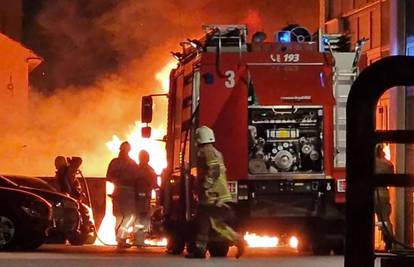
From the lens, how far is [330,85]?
1354 cm

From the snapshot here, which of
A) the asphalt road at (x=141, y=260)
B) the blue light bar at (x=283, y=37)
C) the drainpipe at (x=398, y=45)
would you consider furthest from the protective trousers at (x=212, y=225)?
the drainpipe at (x=398, y=45)

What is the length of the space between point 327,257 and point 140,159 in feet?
12.7

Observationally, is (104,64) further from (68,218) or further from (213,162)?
(213,162)

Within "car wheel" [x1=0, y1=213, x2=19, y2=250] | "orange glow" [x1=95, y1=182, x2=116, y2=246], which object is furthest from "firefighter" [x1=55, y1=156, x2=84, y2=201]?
"car wheel" [x1=0, y1=213, x2=19, y2=250]

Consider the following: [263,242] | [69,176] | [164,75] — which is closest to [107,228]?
[69,176]

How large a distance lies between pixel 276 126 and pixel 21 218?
3.74 meters

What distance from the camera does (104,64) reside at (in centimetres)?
3262

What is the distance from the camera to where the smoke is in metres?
27.9

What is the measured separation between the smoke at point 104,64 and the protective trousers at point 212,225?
44.0 ft

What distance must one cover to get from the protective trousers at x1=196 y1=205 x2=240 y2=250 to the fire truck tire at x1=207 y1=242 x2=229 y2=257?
1.29ft

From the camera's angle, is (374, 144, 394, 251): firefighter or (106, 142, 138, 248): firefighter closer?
(374, 144, 394, 251): firefighter

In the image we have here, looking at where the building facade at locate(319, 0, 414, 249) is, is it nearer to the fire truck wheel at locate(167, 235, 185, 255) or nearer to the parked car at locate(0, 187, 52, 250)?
the fire truck wheel at locate(167, 235, 185, 255)

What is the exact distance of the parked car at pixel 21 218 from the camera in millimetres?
14336

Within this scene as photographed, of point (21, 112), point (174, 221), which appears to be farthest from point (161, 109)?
point (174, 221)
